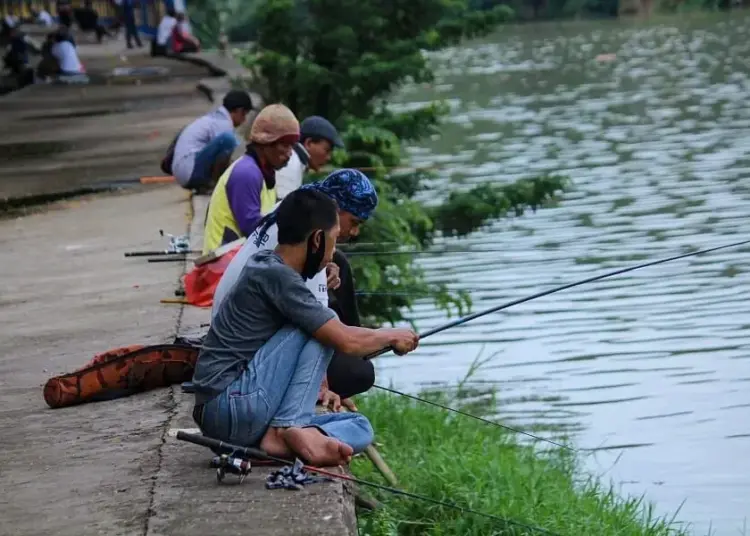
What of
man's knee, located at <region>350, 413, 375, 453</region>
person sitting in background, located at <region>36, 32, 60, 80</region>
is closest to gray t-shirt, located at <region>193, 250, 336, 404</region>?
man's knee, located at <region>350, 413, 375, 453</region>

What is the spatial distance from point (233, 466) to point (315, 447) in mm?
308

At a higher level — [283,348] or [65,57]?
[283,348]

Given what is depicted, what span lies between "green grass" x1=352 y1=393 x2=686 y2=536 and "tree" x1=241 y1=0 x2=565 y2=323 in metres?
4.95

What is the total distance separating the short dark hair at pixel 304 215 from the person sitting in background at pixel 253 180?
2.48m

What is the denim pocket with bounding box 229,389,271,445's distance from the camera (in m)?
5.77

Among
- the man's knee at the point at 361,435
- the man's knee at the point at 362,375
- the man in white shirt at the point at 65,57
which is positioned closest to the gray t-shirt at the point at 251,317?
the man's knee at the point at 361,435

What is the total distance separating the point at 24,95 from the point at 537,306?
1626cm

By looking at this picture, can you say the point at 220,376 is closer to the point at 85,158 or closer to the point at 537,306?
the point at 537,306

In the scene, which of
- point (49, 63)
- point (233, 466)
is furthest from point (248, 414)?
point (49, 63)

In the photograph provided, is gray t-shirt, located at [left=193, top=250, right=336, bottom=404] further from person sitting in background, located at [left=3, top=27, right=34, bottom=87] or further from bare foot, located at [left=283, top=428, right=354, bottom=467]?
person sitting in background, located at [left=3, top=27, right=34, bottom=87]

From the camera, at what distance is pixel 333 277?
274 inches

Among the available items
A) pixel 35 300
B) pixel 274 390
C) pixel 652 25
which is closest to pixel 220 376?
pixel 274 390

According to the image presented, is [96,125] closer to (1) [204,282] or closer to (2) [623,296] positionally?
(2) [623,296]

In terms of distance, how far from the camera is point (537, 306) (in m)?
13.4
